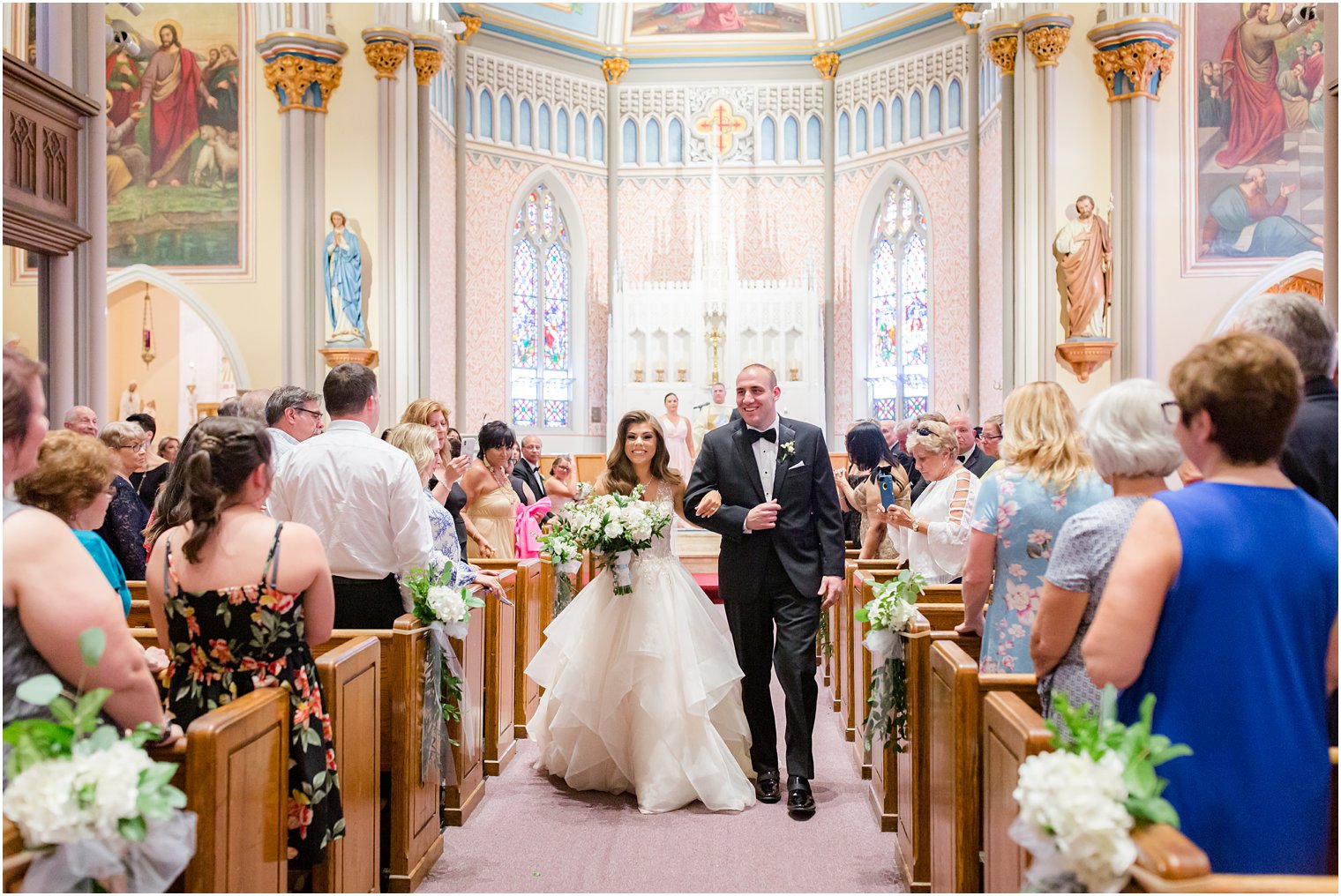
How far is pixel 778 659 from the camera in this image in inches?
181

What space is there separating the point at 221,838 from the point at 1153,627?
1851 mm

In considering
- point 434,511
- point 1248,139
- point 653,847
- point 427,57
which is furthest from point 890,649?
point 427,57

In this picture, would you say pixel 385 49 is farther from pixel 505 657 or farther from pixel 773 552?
pixel 773 552

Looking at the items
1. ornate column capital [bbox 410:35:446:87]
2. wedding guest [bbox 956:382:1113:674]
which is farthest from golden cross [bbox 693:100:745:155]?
wedding guest [bbox 956:382:1113:674]

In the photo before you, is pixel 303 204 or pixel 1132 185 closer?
pixel 1132 185

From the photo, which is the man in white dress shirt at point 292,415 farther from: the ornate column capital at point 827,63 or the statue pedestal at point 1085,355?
the ornate column capital at point 827,63

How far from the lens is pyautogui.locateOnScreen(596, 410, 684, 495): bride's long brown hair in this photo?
16.6 feet

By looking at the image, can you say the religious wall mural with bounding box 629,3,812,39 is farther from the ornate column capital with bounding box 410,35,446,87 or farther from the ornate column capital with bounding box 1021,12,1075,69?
the ornate column capital with bounding box 1021,12,1075,69

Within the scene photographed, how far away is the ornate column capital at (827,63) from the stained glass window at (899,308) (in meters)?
1.97

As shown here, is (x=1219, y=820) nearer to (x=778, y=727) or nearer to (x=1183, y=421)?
(x=1183, y=421)

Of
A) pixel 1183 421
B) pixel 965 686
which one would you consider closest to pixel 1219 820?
pixel 1183 421

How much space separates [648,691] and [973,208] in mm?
10786

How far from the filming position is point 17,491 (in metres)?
2.74

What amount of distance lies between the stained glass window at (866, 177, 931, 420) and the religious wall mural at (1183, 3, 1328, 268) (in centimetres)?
467
